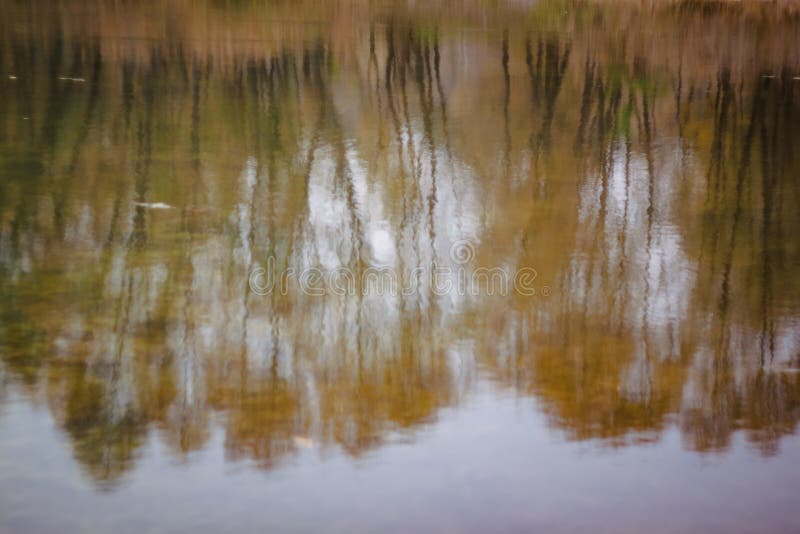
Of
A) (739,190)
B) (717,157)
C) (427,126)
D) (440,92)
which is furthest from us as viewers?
(440,92)

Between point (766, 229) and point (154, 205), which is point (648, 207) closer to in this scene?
point (766, 229)

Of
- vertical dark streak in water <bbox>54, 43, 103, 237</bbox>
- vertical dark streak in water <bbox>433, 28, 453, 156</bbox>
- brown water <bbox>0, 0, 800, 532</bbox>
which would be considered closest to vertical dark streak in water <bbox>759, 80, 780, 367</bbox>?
brown water <bbox>0, 0, 800, 532</bbox>

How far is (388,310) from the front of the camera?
5.68 m

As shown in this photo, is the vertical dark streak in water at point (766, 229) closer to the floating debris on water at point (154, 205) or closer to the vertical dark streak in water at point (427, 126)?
the vertical dark streak in water at point (427, 126)

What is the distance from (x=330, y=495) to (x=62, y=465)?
Answer: 1031 millimetres

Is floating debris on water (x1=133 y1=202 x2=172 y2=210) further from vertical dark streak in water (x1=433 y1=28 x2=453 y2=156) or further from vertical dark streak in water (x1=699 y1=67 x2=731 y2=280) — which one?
vertical dark streak in water (x1=699 y1=67 x2=731 y2=280)

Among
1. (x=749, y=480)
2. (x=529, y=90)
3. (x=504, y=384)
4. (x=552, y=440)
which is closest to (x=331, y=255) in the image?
(x=504, y=384)

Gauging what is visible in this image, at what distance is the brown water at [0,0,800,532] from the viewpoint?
3770 mm

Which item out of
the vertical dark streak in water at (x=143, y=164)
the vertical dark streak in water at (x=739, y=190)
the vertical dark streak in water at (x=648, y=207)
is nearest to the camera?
the vertical dark streak in water at (x=648, y=207)

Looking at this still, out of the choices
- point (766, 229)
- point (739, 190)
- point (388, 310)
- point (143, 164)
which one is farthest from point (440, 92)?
point (388, 310)

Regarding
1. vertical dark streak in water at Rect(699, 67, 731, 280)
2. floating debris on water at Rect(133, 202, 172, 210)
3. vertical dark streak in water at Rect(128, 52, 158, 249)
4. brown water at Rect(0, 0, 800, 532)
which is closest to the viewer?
brown water at Rect(0, 0, 800, 532)

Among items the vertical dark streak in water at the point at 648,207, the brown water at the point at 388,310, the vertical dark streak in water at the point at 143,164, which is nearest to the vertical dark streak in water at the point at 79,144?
the brown water at the point at 388,310

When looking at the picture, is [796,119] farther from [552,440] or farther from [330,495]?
[330,495]

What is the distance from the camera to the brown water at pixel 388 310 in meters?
3.77
